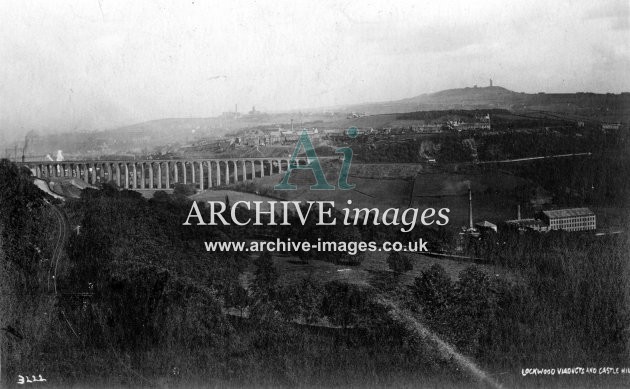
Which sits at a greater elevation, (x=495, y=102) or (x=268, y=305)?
(x=495, y=102)

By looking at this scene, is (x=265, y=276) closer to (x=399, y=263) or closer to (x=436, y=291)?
(x=399, y=263)

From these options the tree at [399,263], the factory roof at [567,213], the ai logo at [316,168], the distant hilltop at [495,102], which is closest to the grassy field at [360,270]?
the tree at [399,263]

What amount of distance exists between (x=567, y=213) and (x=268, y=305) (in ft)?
10.4

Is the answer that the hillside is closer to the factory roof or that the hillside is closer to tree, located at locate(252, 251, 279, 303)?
the factory roof

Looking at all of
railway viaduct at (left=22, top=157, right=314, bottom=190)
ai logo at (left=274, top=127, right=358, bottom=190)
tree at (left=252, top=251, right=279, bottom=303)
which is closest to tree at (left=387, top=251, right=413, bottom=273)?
ai logo at (left=274, top=127, right=358, bottom=190)

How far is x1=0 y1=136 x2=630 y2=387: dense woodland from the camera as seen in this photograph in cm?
584

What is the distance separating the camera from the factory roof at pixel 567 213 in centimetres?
604

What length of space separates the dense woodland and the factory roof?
173 mm

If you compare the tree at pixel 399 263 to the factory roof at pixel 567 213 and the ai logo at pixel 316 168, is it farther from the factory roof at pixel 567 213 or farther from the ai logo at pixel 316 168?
the factory roof at pixel 567 213

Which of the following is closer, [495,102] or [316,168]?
[316,168]

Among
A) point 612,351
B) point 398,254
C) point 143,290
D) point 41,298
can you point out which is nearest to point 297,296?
point 398,254

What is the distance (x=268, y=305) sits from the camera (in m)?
6.07

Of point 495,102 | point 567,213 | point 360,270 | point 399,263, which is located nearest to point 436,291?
point 399,263

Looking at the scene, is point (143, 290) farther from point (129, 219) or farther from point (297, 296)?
point (297, 296)
